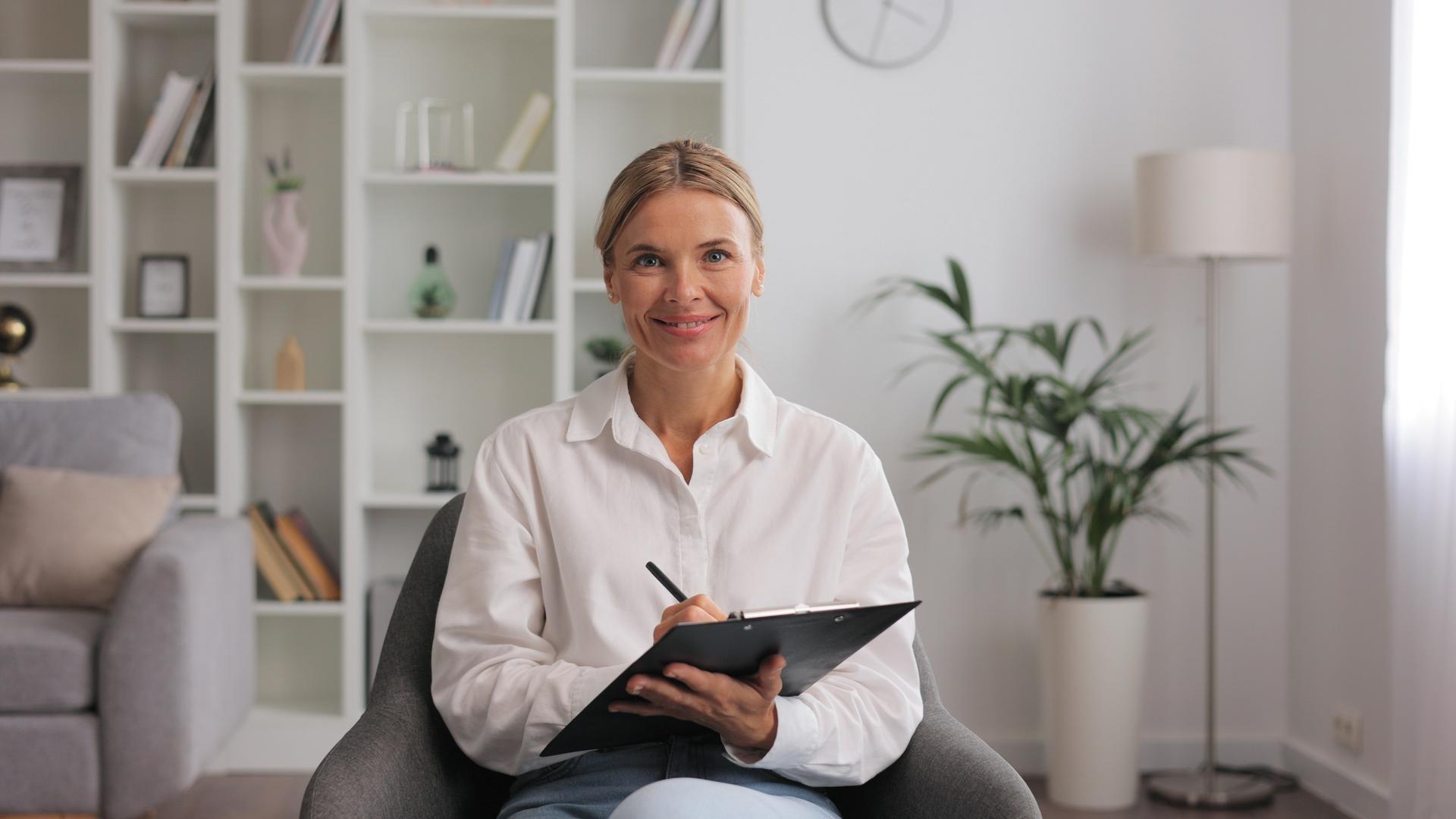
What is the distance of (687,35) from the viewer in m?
3.30

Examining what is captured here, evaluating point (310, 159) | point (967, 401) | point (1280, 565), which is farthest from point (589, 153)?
point (1280, 565)

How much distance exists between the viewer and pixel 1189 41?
3.35 m

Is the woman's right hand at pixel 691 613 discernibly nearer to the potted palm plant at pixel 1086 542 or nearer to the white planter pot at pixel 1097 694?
the potted palm plant at pixel 1086 542

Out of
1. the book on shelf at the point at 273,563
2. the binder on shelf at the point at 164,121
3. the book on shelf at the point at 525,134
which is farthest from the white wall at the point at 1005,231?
the binder on shelf at the point at 164,121

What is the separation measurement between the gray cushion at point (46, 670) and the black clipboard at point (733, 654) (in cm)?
168

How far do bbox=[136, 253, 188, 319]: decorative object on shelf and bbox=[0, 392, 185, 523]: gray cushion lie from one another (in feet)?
1.21

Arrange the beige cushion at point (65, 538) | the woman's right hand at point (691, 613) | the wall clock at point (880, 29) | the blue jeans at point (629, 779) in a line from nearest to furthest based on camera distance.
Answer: the woman's right hand at point (691, 613) → the blue jeans at point (629, 779) → the beige cushion at point (65, 538) → the wall clock at point (880, 29)

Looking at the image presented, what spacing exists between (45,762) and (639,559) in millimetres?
1785

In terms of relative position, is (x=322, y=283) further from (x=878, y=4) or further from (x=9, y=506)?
(x=878, y=4)

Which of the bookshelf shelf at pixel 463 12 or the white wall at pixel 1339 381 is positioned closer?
the white wall at pixel 1339 381

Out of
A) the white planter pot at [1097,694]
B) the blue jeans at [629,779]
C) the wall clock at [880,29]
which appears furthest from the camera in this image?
the wall clock at [880,29]

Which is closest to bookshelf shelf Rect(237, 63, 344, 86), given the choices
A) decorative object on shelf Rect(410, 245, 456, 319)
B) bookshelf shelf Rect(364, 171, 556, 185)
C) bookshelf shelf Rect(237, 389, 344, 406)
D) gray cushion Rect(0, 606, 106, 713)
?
bookshelf shelf Rect(364, 171, 556, 185)

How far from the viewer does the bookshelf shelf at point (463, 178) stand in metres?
3.24

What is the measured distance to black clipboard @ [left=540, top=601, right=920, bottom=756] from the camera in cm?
111
